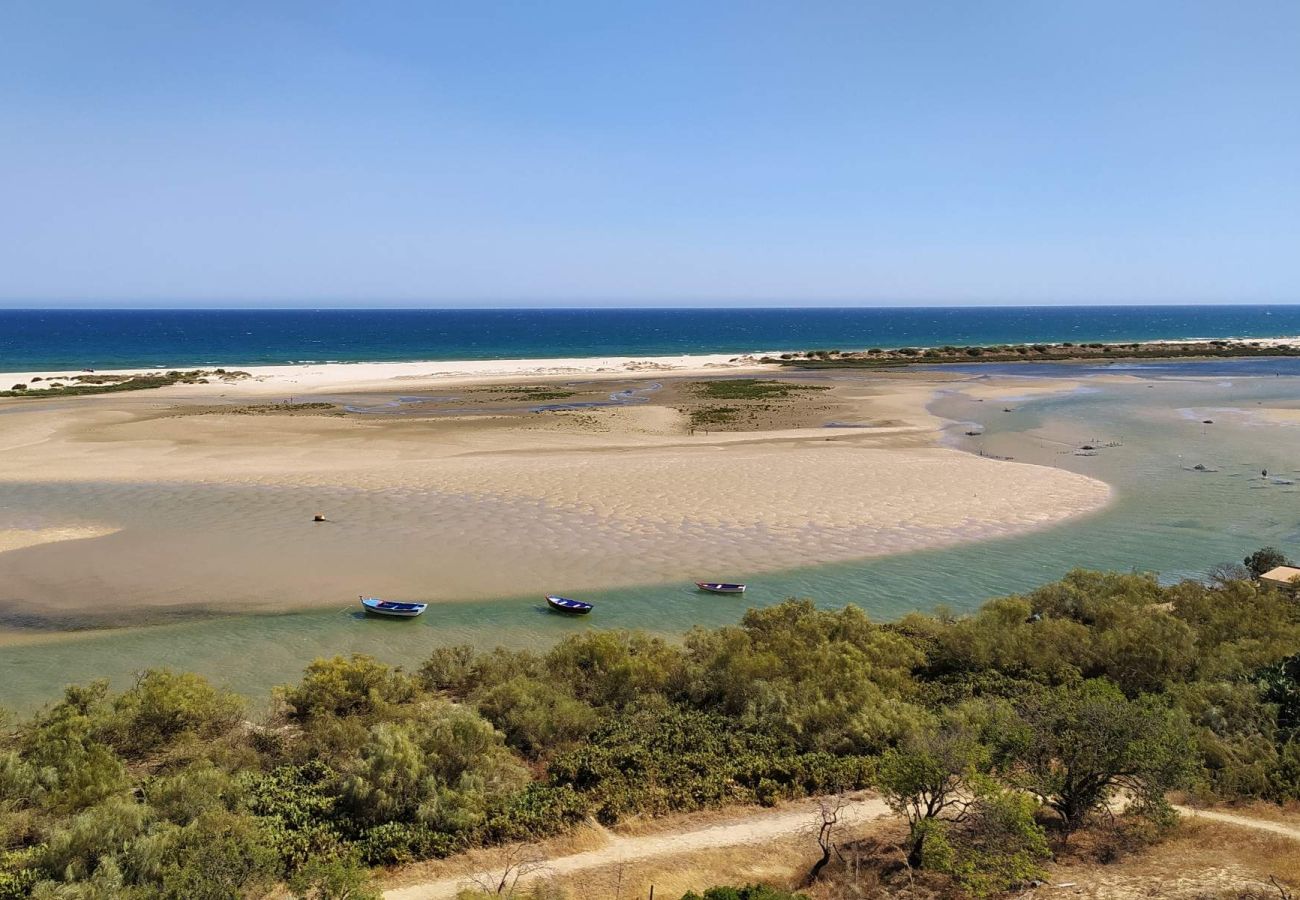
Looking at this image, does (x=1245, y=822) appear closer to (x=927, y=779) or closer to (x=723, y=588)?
(x=927, y=779)

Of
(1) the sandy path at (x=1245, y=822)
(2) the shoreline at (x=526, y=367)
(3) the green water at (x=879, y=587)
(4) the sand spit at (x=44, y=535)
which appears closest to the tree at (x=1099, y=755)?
(1) the sandy path at (x=1245, y=822)

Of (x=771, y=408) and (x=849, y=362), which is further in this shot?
(x=849, y=362)

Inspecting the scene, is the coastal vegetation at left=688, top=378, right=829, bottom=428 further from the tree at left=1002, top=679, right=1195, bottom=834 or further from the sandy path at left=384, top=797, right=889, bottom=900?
the sandy path at left=384, top=797, right=889, bottom=900

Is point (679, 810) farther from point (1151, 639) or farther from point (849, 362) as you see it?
point (849, 362)

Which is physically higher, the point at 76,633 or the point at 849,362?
the point at 849,362

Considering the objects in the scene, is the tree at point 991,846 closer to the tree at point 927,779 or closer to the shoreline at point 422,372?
the tree at point 927,779

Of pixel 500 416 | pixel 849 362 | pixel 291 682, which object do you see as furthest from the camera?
pixel 849 362

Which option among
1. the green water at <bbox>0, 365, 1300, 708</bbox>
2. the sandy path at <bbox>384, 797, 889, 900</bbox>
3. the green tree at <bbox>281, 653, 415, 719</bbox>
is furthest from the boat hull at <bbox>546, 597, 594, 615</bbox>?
the sandy path at <bbox>384, 797, 889, 900</bbox>

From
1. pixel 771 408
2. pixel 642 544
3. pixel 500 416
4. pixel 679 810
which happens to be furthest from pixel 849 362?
pixel 679 810
